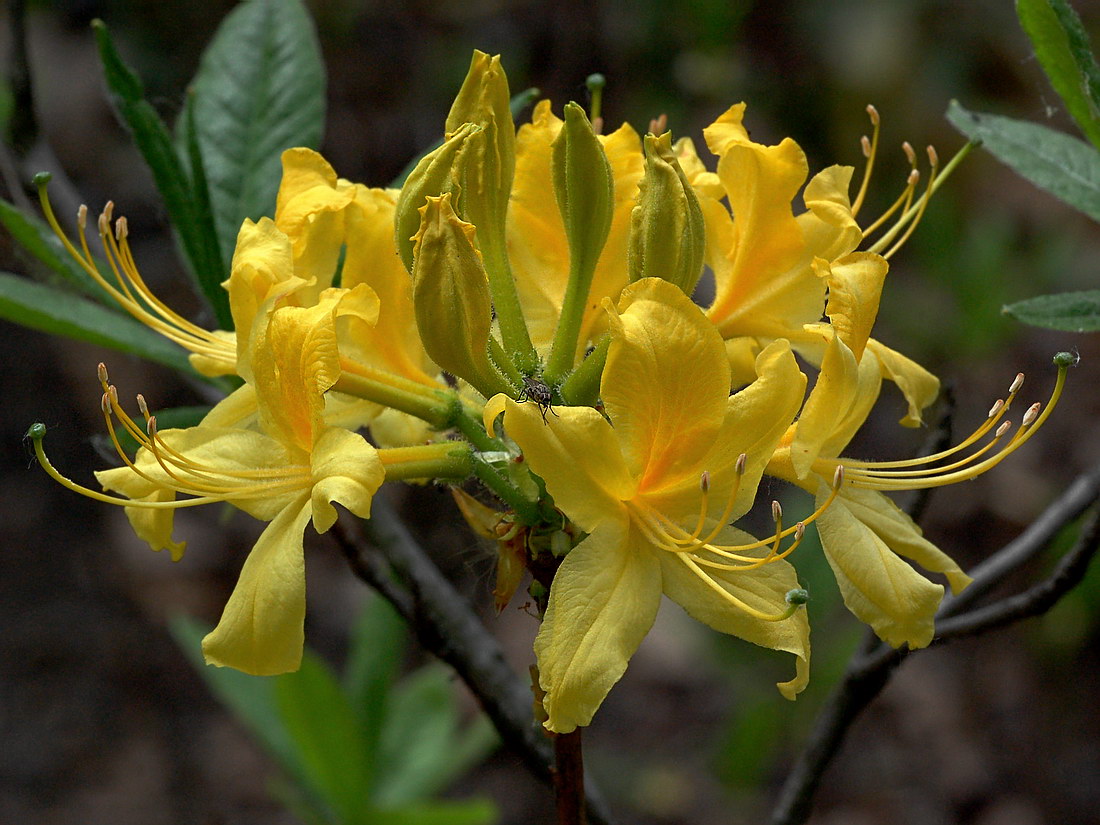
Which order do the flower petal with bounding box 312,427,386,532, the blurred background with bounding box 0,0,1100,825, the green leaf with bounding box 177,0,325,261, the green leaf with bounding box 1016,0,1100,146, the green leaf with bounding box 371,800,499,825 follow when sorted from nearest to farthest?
the flower petal with bounding box 312,427,386,532, the green leaf with bounding box 1016,0,1100,146, the green leaf with bounding box 177,0,325,261, the green leaf with bounding box 371,800,499,825, the blurred background with bounding box 0,0,1100,825

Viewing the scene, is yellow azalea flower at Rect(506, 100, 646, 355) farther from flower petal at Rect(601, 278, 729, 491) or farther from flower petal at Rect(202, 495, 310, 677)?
flower petal at Rect(202, 495, 310, 677)

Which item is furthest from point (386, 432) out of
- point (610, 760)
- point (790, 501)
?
point (610, 760)

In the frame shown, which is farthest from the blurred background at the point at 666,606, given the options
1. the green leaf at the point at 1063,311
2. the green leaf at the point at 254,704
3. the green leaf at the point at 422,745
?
the green leaf at the point at 1063,311

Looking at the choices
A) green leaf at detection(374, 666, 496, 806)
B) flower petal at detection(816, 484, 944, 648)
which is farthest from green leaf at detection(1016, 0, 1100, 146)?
green leaf at detection(374, 666, 496, 806)

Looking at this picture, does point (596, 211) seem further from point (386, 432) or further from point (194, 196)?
point (194, 196)

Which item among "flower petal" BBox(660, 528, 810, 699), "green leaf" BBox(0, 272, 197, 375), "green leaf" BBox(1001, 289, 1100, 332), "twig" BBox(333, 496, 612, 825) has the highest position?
"green leaf" BBox(1001, 289, 1100, 332)

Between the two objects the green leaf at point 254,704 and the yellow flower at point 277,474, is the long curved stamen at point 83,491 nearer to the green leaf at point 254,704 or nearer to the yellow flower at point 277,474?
the yellow flower at point 277,474
